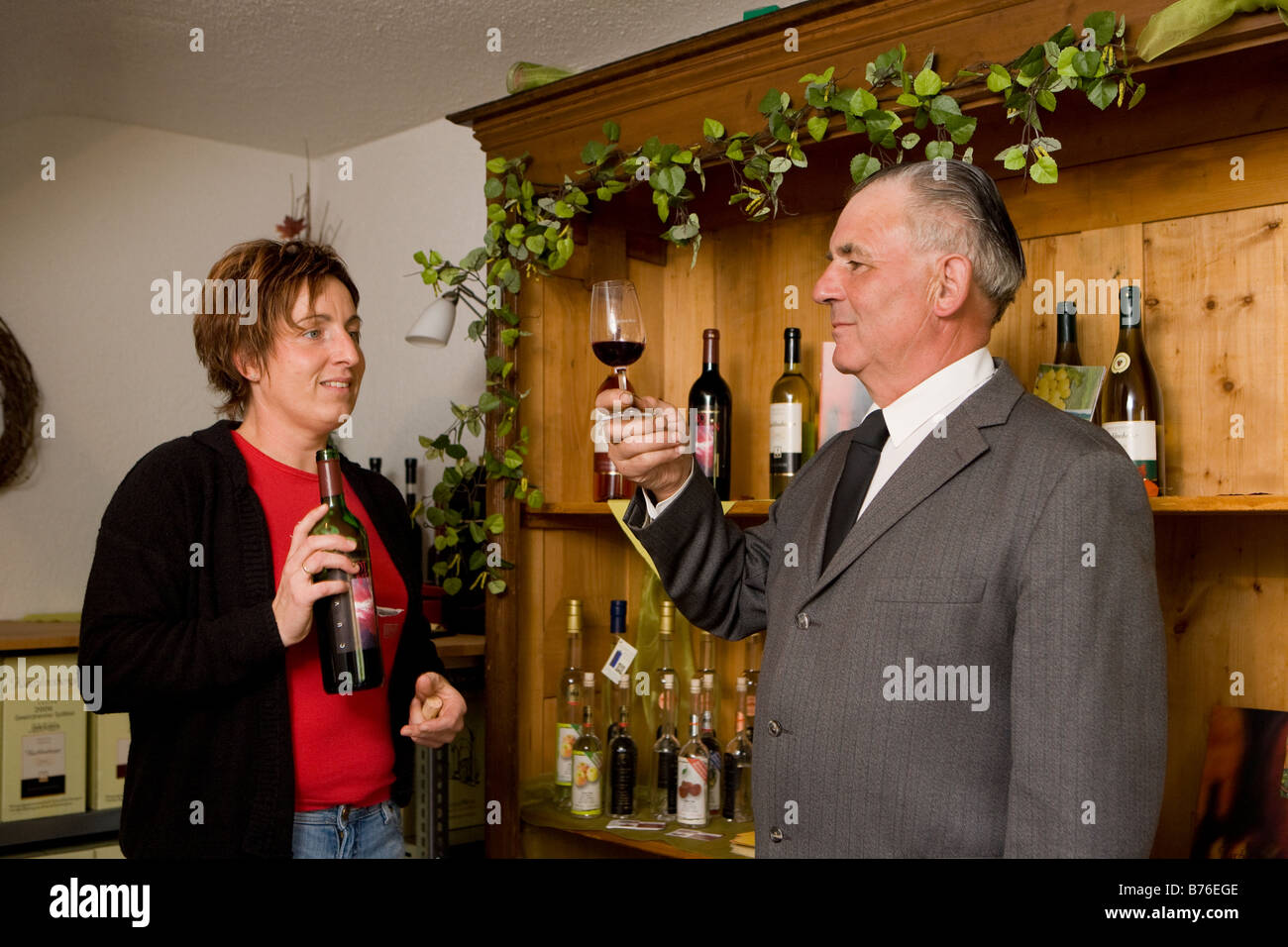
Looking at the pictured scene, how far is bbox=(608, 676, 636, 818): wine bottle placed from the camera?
2133 millimetres

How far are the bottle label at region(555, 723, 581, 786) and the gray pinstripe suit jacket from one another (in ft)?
2.69

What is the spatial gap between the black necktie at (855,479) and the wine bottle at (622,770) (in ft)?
3.03

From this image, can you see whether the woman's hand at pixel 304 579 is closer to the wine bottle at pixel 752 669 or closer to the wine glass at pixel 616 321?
the wine glass at pixel 616 321

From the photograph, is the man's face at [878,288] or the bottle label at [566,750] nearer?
the man's face at [878,288]

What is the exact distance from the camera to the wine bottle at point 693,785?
2.03m

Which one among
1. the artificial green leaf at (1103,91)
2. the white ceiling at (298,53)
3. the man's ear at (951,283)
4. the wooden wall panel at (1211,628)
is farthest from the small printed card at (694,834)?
the white ceiling at (298,53)

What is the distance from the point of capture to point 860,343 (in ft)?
4.54

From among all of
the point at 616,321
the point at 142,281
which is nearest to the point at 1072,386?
the point at 616,321

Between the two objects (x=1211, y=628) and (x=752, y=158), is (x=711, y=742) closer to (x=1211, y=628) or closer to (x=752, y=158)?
(x=1211, y=628)

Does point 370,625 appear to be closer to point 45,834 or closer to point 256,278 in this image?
point 256,278

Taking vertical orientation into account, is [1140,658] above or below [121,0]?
below

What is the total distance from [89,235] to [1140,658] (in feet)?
10.3

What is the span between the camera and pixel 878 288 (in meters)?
1.37
